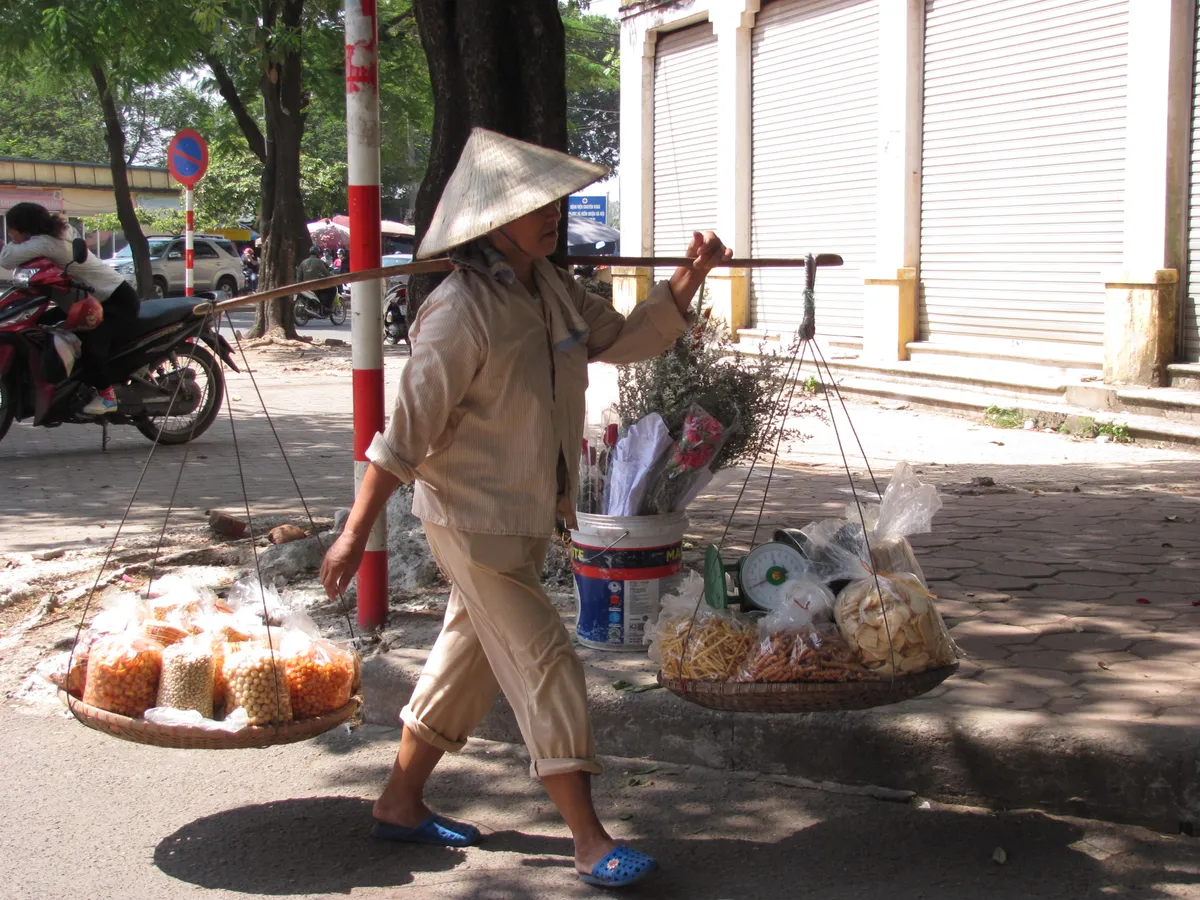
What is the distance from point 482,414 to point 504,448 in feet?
0.31

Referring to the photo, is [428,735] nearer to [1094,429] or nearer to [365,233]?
[365,233]

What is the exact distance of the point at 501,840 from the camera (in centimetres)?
331

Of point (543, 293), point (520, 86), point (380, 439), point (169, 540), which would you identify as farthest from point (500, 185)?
point (169, 540)

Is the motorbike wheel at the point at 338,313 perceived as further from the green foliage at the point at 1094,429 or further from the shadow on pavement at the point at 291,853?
the shadow on pavement at the point at 291,853

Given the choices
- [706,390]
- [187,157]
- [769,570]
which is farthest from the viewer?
[187,157]

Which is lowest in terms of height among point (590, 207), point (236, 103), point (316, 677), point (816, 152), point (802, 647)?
point (316, 677)

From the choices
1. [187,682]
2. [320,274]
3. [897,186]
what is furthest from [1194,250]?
[320,274]

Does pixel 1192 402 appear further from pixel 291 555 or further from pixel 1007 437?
pixel 291 555

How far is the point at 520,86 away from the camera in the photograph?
17.0 ft

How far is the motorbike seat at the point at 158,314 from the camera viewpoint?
27.5 ft

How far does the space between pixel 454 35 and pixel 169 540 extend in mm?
2863

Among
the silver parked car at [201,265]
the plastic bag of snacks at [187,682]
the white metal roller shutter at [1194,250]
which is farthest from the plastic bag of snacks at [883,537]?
the silver parked car at [201,265]

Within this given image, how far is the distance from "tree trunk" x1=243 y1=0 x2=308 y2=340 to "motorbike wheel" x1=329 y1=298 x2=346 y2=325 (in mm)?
8205

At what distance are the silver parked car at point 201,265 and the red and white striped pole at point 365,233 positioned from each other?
3023cm
